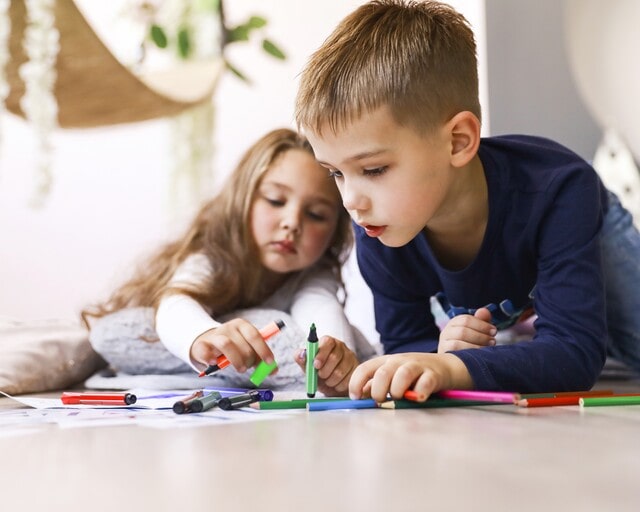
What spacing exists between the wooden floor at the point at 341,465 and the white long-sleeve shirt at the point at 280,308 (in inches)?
21.4

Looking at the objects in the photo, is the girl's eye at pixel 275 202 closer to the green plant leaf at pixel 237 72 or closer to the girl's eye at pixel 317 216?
the girl's eye at pixel 317 216

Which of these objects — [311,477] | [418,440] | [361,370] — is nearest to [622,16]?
[361,370]

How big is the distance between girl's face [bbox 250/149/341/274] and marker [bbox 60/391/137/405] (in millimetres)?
675

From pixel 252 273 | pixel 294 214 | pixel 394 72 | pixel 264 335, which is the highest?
pixel 394 72

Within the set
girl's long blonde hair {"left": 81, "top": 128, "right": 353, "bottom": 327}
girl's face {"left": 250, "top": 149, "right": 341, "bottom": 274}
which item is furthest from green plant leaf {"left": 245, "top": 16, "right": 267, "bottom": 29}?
girl's face {"left": 250, "top": 149, "right": 341, "bottom": 274}

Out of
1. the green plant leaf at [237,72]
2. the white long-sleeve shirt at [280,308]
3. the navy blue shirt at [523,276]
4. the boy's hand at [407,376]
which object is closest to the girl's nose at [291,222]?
the white long-sleeve shirt at [280,308]

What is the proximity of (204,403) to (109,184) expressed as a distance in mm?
1759

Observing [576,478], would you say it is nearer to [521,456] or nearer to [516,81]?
[521,456]

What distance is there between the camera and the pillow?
4.86 feet

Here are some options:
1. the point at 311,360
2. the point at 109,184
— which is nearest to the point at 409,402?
the point at 311,360

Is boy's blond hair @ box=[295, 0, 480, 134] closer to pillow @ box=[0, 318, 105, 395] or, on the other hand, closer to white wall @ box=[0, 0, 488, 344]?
pillow @ box=[0, 318, 105, 395]

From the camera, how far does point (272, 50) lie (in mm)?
2691

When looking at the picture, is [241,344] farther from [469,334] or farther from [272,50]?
[272,50]

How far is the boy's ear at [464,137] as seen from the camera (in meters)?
1.17
